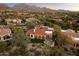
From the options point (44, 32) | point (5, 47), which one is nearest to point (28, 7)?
point (44, 32)

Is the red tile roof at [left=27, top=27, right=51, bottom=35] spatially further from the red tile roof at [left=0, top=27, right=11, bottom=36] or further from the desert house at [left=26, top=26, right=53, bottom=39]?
the red tile roof at [left=0, top=27, right=11, bottom=36]

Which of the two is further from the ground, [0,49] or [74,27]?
[74,27]

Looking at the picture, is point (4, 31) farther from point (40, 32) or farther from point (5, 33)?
point (40, 32)

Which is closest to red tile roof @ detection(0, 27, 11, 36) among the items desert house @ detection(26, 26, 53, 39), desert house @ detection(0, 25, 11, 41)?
desert house @ detection(0, 25, 11, 41)

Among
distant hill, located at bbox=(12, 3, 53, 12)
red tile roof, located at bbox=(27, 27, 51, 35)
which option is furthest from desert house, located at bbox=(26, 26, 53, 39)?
distant hill, located at bbox=(12, 3, 53, 12)

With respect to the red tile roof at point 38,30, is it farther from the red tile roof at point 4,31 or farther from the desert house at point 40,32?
the red tile roof at point 4,31

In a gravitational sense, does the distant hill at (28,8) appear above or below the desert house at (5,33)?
above

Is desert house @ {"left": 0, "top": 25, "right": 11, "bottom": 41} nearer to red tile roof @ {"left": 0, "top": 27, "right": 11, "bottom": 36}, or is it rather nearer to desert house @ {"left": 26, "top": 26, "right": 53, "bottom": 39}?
red tile roof @ {"left": 0, "top": 27, "right": 11, "bottom": 36}

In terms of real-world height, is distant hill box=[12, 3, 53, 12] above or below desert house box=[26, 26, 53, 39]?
above

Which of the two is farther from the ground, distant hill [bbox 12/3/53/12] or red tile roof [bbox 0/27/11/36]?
distant hill [bbox 12/3/53/12]

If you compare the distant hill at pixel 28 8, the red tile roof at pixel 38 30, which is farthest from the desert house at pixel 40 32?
A: the distant hill at pixel 28 8

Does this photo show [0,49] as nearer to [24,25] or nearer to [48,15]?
[24,25]
